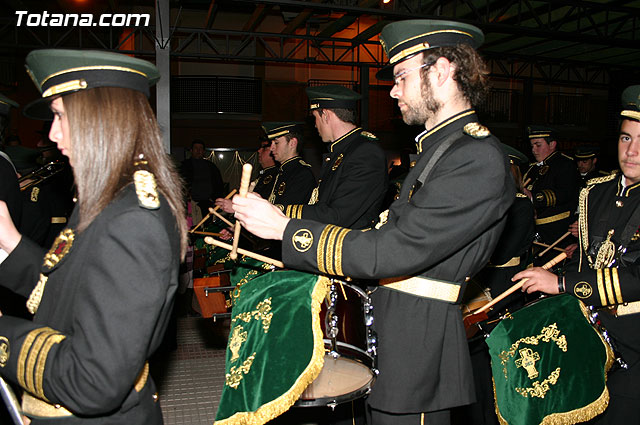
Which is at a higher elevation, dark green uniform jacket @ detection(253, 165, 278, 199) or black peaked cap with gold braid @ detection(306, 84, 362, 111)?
black peaked cap with gold braid @ detection(306, 84, 362, 111)

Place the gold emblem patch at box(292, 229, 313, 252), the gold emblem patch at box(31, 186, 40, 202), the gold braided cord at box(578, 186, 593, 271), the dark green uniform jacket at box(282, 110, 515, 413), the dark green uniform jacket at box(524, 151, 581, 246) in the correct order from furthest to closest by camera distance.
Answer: the dark green uniform jacket at box(524, 151, 581, 246), the gold emblem patch at box(31, 186, 40, 202), the gold braided cord at box(578, 186, 593, 271), the gold emblem patch at box(292, 229, 313, 252), the dark green uniform jacket at box(282, 110, 515, 413)

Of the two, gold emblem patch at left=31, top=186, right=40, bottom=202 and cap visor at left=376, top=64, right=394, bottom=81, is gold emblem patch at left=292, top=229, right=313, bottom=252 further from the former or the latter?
gold emblem patch at left=31, top=186, right=40, bottom=202

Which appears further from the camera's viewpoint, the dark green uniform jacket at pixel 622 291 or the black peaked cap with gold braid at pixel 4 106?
the black peaked cap with gold braid at pixel 4 106

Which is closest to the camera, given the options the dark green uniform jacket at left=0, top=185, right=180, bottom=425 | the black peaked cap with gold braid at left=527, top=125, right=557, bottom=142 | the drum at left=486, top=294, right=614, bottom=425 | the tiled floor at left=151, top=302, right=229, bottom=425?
the dark green uniform jacket at left=0, top=185, right=180, bottom=425

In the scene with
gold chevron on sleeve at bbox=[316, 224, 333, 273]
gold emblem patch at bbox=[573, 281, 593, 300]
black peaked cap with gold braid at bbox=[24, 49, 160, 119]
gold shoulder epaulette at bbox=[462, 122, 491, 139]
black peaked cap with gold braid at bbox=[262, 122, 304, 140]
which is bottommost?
gold emblem patch at bbox=[573, 281, 593, 300]

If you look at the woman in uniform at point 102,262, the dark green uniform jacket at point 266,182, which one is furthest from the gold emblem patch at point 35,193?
the woman in uniform at point 102,262

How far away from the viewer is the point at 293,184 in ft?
16.1

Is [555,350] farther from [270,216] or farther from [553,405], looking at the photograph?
[270,216]

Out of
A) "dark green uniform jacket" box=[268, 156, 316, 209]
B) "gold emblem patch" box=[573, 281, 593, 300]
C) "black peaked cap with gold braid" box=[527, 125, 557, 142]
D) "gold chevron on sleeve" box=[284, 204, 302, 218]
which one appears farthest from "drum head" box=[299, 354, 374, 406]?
"black peaked cap with gold braid" box=[527, 125, 557, 142]

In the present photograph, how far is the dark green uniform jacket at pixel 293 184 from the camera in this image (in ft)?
16.0

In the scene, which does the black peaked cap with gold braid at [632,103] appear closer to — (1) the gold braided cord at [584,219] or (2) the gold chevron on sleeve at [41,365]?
(1) the gold braided cord at [584,219]

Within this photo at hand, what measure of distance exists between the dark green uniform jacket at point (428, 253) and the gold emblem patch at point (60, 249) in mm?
716

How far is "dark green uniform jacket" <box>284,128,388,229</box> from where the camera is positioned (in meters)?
3.43

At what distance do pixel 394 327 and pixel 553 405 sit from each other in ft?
3.12
